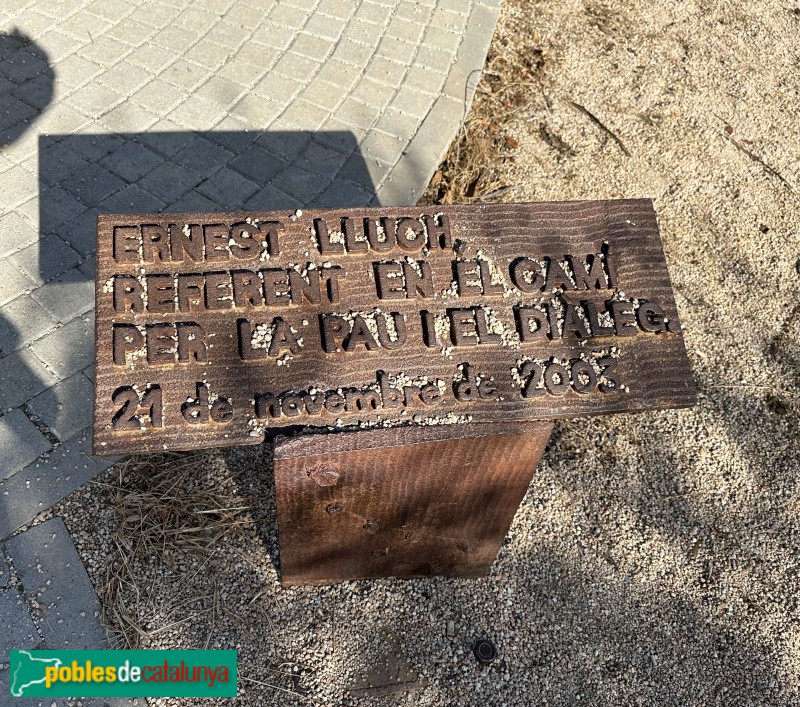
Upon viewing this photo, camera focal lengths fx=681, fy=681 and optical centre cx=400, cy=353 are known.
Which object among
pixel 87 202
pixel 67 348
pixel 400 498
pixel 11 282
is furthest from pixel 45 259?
pixel 400 498

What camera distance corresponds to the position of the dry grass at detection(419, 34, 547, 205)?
421 centimetres

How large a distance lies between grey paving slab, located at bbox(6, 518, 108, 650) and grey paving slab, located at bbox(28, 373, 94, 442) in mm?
425

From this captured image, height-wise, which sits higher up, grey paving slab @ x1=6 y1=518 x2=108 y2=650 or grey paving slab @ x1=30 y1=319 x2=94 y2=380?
grey paving slab @ x1=30 y1=319 x2=94 y2=380

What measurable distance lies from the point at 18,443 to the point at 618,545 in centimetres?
279

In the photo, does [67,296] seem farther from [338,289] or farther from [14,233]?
[338,289]

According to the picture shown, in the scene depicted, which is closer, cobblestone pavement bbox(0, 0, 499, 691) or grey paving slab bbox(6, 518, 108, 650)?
grey paving slab bbox(6, 518, 108, 650)

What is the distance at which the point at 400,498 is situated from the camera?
2434 millimetres

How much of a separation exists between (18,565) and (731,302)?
3913mm

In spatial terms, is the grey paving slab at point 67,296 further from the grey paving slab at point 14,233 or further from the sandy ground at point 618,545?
the sandy ground at point 618,545

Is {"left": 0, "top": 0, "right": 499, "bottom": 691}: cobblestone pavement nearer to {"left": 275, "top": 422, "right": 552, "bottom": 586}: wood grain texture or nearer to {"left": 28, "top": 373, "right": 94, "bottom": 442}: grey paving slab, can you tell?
{"left": 28, "top": 373, "right": 94, "bottom": 442}: grey paving slab

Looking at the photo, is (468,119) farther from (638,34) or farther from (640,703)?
(640,703)

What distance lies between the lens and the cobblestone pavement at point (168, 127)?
3.27m

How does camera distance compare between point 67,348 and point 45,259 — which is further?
point 45,259

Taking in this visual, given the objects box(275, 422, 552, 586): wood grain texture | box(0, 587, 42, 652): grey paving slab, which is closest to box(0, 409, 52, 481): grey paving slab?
box(0, 587, 42, 652): grey paving slab
